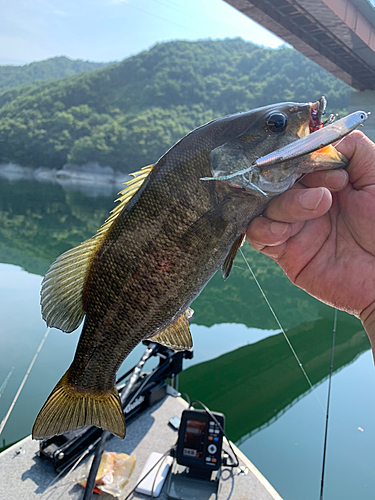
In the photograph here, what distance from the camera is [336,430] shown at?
7320 millimetres

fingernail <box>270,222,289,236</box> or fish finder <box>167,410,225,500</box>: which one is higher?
fingernail <box>270,222,289,236</box>

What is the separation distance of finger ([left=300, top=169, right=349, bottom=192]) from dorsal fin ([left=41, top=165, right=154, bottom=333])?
2.29ft

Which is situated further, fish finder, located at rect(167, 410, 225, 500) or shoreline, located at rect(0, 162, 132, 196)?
shoreline, located at rect(0, 162, 132, 196)

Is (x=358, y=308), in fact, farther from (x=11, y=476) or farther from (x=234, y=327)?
(x=234, y=327)

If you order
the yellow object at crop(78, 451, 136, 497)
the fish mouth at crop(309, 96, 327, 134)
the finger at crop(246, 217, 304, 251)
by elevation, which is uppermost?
the fish mouth at crop(309, 96, 327, 134)

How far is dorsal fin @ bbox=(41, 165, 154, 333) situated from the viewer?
1202 millimetres

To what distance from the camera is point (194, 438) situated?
3.13 m

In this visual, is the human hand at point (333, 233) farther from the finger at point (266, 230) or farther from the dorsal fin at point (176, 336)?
the dorsal fin at point (176, 336)

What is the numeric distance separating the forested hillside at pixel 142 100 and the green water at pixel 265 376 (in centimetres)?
2307

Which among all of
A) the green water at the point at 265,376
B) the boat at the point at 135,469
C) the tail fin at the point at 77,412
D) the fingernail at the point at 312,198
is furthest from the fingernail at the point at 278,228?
A: the boat at the point at 135,469

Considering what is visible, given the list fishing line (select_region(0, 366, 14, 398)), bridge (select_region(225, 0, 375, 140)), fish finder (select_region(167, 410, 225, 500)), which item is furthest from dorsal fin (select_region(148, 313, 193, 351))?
fishing line (select_region(0, 366, 14, 398))

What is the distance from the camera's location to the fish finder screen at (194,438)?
122 inches

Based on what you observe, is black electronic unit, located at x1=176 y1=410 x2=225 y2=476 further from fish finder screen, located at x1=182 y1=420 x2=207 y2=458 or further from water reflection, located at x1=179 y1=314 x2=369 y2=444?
water reflection, located at x1=179 y1=314 x2=369 y2=444

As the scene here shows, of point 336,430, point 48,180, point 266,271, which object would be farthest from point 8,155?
point 336,430
